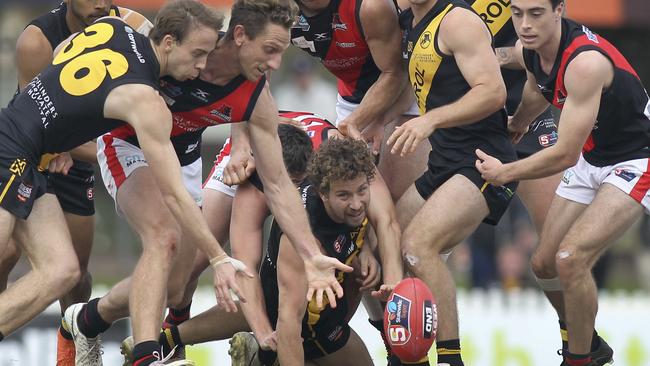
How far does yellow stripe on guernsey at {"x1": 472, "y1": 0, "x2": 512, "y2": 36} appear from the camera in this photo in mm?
9016

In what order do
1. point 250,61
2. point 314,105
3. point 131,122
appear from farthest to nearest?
point 314,105 → point 250,61 → point 131,122

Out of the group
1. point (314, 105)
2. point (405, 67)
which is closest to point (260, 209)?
point (405, 67)

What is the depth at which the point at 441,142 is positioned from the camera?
336 inches

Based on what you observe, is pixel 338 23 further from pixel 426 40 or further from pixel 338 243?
pixel 338 243

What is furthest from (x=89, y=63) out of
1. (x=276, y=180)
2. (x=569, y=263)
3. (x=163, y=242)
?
(x=569, y=263)

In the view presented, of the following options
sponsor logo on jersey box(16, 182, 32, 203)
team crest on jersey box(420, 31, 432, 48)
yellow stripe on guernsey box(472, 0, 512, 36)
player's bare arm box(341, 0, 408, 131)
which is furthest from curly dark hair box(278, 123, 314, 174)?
sponsor logo on jersey box(16, 182, 32, 203)

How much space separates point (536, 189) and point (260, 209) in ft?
7.28

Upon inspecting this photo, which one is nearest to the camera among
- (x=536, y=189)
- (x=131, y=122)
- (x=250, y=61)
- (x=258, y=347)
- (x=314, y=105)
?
(x=131, y=122)

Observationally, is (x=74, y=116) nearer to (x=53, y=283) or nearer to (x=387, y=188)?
(x=53, y=283)

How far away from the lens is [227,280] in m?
6.97

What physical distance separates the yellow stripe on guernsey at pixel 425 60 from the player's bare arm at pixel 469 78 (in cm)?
9

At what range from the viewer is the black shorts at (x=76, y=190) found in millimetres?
9320

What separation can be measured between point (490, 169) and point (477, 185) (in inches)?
8.3

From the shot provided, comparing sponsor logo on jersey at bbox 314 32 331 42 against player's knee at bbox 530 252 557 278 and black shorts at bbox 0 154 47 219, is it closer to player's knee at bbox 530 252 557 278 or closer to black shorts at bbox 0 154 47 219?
player's knee at bbox 530 252 557 278
